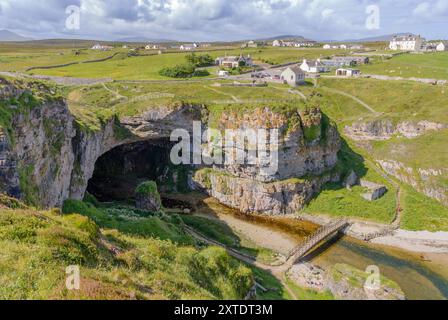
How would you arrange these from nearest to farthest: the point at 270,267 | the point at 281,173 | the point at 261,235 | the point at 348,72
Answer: the point at 270,267
the point at 261,235
the point at 281,173
the point at 348,72

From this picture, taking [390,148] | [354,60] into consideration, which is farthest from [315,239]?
[354,60]

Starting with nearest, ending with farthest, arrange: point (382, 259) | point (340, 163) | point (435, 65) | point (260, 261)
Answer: point (260, 261) < point (382, 259) < point (340, 163) < point (435, 65)

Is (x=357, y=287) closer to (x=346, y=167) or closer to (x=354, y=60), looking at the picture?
(x=346, y=167)

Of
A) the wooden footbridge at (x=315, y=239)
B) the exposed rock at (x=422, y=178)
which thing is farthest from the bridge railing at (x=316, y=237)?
the exposed rock at (x=422, y=178)

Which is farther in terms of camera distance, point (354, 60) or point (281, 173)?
point (354, 60)

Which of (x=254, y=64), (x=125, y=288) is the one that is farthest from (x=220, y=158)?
(x=254, y=64)
